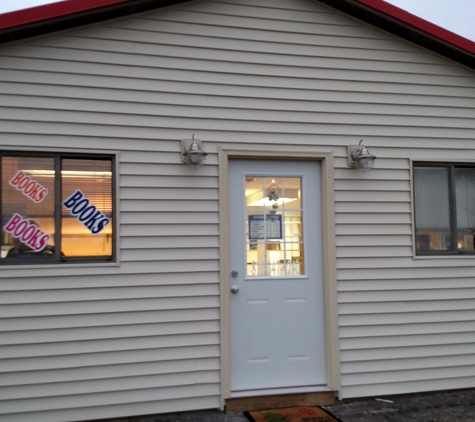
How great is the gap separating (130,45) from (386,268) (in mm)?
3364

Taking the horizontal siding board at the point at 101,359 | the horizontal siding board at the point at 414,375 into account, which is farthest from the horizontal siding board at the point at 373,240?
the horizontal siding board at the point at 101,359

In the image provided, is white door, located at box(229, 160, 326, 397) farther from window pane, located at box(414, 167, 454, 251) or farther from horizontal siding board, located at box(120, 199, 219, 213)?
window pane, located at box(414, 167, 454, 251)

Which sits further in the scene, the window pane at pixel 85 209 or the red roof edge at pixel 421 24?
the red roof edge at pixel 421 24

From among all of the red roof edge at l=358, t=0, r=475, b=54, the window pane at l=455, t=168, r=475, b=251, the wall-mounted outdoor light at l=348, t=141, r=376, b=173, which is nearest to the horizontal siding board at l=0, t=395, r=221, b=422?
the wall-mounted outdoor light at l=348, t=141, r=376, b=173

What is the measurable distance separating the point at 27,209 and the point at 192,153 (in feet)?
5.06

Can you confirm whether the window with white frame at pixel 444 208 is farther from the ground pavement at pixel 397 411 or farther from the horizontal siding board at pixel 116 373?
the horizontal siding board at pixel 116 373

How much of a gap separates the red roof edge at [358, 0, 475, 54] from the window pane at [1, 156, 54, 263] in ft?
11.6

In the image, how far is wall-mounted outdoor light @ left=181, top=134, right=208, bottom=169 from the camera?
4766 millimetres

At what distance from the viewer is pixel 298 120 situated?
5.27 meters

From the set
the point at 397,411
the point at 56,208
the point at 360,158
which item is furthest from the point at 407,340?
the point at 56,208

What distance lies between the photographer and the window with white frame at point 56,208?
4590 mm

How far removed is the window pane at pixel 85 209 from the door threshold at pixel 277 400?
183 cm

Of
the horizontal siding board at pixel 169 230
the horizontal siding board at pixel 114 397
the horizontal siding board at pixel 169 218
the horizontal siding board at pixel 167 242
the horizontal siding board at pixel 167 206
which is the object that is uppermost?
the horizontal siding board at pixel 167 206

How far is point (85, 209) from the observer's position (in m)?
4.75
